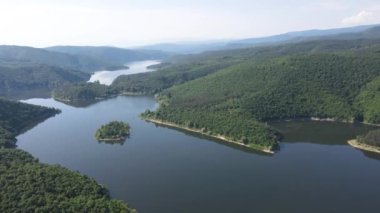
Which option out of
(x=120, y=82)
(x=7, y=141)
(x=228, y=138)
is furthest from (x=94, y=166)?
(x=120, y=82)

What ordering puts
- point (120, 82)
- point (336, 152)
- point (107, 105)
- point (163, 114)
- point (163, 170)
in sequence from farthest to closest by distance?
point (120, 82) → point (107, 105) → point (163, 114) → point (336, 152) → point (163, 170)

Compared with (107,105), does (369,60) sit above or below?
above

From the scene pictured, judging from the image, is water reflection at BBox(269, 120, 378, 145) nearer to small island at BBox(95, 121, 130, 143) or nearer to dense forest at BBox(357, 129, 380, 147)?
dense forest at BBox(357, 129, 380, 147)

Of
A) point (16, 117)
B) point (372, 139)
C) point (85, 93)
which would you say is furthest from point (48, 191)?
point (85, 93)

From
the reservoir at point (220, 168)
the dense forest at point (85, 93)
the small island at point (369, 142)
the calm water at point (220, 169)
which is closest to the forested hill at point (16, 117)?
the reservoir at point (220, 168)

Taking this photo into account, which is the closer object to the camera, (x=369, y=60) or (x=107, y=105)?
(x=369, y=60)

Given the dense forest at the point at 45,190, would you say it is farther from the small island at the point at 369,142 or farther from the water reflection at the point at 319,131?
the small island at the point at 369,142

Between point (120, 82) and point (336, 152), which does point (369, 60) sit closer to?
point (336, 152)

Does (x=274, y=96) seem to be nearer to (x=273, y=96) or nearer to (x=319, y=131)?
(x=273, y=96)
